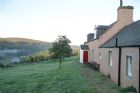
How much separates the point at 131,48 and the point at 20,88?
11165 millimetres

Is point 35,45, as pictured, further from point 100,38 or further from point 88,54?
point 100,38

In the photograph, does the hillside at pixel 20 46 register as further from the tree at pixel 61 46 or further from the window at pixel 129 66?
the window at pixel 129 66

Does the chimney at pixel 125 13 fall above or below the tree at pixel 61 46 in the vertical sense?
above

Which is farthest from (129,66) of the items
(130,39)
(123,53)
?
(130,39)

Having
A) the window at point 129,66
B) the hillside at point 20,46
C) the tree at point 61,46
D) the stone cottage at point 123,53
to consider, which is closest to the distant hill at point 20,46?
the hillside at point 20,46

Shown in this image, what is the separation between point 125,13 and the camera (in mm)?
38594

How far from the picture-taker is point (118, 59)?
86.7ft

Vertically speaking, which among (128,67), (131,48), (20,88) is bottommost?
(20,88)

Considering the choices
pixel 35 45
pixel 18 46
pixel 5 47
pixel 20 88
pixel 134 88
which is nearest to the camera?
pixel 134 88

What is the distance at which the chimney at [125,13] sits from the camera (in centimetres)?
3856

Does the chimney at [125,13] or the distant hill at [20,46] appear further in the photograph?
the distant hill at [20,46]

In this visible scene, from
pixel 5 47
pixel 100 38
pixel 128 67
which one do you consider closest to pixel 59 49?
pixel 100 38

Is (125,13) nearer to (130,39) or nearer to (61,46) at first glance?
(130,39)

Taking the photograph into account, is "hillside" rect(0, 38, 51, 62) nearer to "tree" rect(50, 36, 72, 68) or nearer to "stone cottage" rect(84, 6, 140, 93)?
"tree" rect(50, 36, 72, 68)
